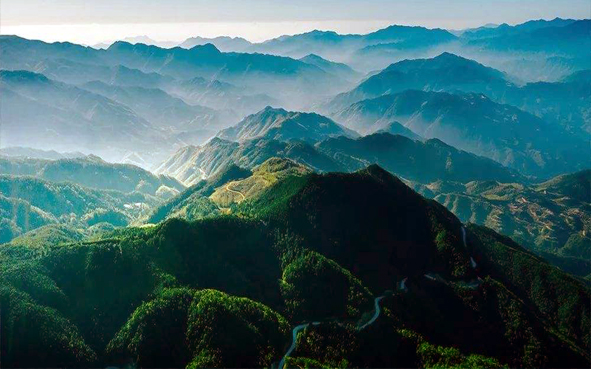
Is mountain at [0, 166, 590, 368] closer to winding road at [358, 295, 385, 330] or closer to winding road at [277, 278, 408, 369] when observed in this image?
winding road at [358, 295, 385, 330]

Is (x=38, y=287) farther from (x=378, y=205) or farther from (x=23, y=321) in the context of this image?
(x=378, y=205)

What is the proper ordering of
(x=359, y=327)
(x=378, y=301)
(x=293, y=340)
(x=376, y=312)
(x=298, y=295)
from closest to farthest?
(x=293, y=340), (x=359, y=327), (x=376, y=312), (x=378, y=301), (x=298, y=295)

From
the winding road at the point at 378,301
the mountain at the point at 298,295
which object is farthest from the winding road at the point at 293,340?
the mountain at the point at 298,295

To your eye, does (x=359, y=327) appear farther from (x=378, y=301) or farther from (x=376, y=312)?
(x=378, y=301)

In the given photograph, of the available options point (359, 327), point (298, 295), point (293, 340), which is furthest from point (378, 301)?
point (293, 340)

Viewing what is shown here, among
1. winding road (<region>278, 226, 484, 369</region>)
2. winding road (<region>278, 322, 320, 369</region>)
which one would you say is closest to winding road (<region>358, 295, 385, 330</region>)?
winding road (<region>278, 226, 484, 369</region>)

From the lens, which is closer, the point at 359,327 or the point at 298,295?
the point at 359,327

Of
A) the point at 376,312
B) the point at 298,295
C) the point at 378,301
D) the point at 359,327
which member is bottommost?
the point at 378,301

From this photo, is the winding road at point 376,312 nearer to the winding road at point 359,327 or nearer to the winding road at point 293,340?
the winding road at point 359,327
